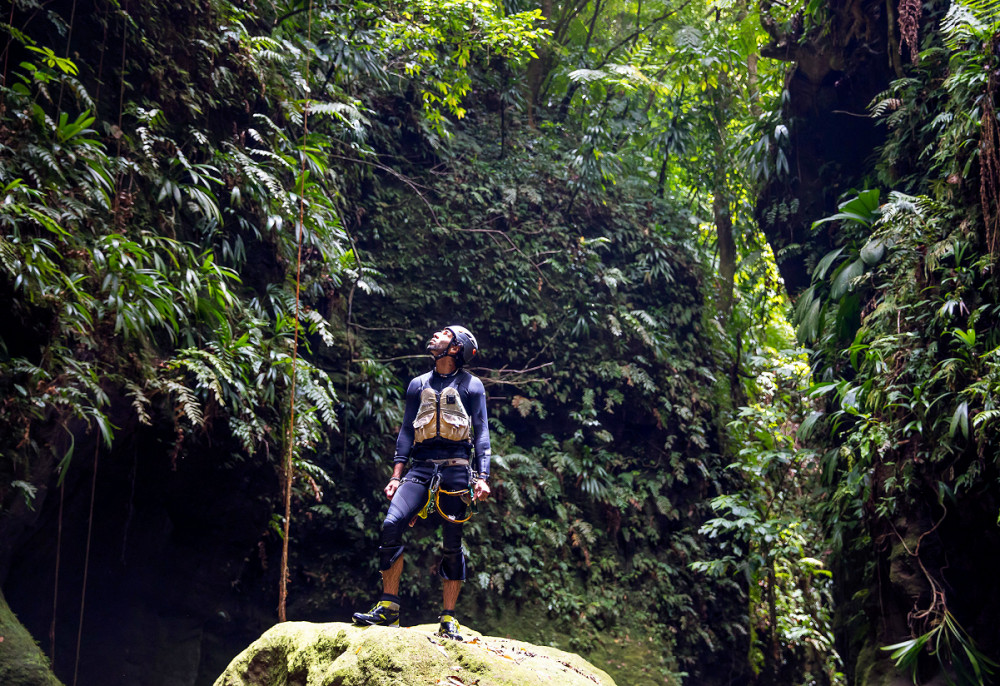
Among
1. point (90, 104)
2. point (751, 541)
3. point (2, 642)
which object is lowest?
A: point (751, 541)

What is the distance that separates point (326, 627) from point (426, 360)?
16.5ft

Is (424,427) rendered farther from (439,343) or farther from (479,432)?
(439,343)

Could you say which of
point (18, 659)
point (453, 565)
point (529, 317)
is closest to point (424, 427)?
→ point (453, 565)

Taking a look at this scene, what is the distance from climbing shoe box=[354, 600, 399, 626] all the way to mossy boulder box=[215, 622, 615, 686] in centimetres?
15

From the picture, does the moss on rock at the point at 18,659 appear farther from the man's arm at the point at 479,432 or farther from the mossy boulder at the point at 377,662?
the man's arm at the point at 479,432

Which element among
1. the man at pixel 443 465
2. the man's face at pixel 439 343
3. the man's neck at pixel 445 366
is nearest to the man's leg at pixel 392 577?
the man at pixel 443 465

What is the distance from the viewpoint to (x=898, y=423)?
5.16m

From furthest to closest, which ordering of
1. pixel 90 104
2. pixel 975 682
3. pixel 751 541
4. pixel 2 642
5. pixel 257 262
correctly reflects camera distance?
pixel 751 541 < pixel 257 262 < pixel 90 104 < pixel 975 682 < pixel 2 642

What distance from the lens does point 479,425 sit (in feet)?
14.3

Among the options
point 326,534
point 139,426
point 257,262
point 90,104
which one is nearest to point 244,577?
point 326,534

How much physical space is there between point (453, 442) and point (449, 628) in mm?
1143

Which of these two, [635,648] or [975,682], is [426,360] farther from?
[975,682]

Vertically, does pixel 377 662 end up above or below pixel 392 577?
below

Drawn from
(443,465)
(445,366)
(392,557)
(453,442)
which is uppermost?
(445,366)
